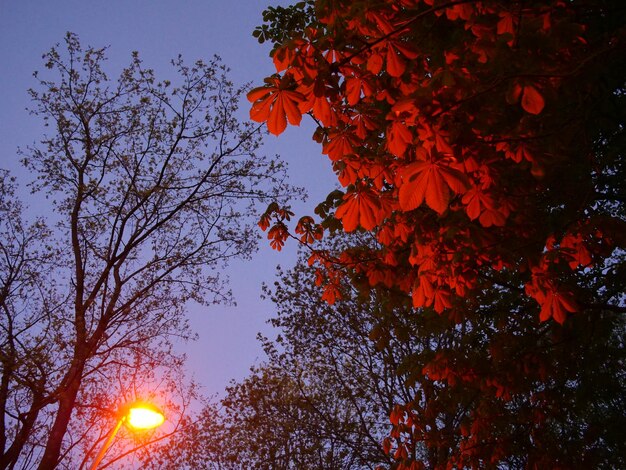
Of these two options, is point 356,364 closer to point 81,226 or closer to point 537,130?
point 81,226

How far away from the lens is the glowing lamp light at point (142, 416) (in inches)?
210

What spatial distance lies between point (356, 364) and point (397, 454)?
6.96 metres

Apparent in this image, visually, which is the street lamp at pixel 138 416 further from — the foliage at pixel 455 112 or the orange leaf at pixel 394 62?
the orange leaf at pixel 394 62

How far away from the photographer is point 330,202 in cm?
454

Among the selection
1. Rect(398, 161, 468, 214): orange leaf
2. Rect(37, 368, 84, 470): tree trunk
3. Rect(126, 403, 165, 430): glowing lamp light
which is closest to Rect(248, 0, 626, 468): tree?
Rect(398, 161, 468, 214): orange leaf

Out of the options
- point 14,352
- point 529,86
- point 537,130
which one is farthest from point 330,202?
point 14,352

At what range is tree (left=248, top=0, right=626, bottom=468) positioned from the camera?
7.48 feet

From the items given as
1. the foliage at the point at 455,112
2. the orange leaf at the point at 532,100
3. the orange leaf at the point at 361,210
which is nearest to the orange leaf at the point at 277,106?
the foliage at the point at 455,112

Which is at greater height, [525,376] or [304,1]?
[304,1]

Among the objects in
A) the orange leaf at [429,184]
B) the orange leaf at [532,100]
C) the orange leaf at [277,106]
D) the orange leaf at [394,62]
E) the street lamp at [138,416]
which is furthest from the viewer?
the street lamp at [138,416]

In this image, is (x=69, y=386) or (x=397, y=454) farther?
(x=69, y=386)

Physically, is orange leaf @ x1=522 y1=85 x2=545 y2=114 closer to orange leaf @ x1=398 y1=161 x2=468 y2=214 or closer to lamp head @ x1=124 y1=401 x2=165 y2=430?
orange leaf @ x1=398 y1=161 x2=468 y2=214

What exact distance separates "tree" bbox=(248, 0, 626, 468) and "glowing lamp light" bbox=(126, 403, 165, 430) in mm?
2667

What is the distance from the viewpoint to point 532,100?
2166 mm
